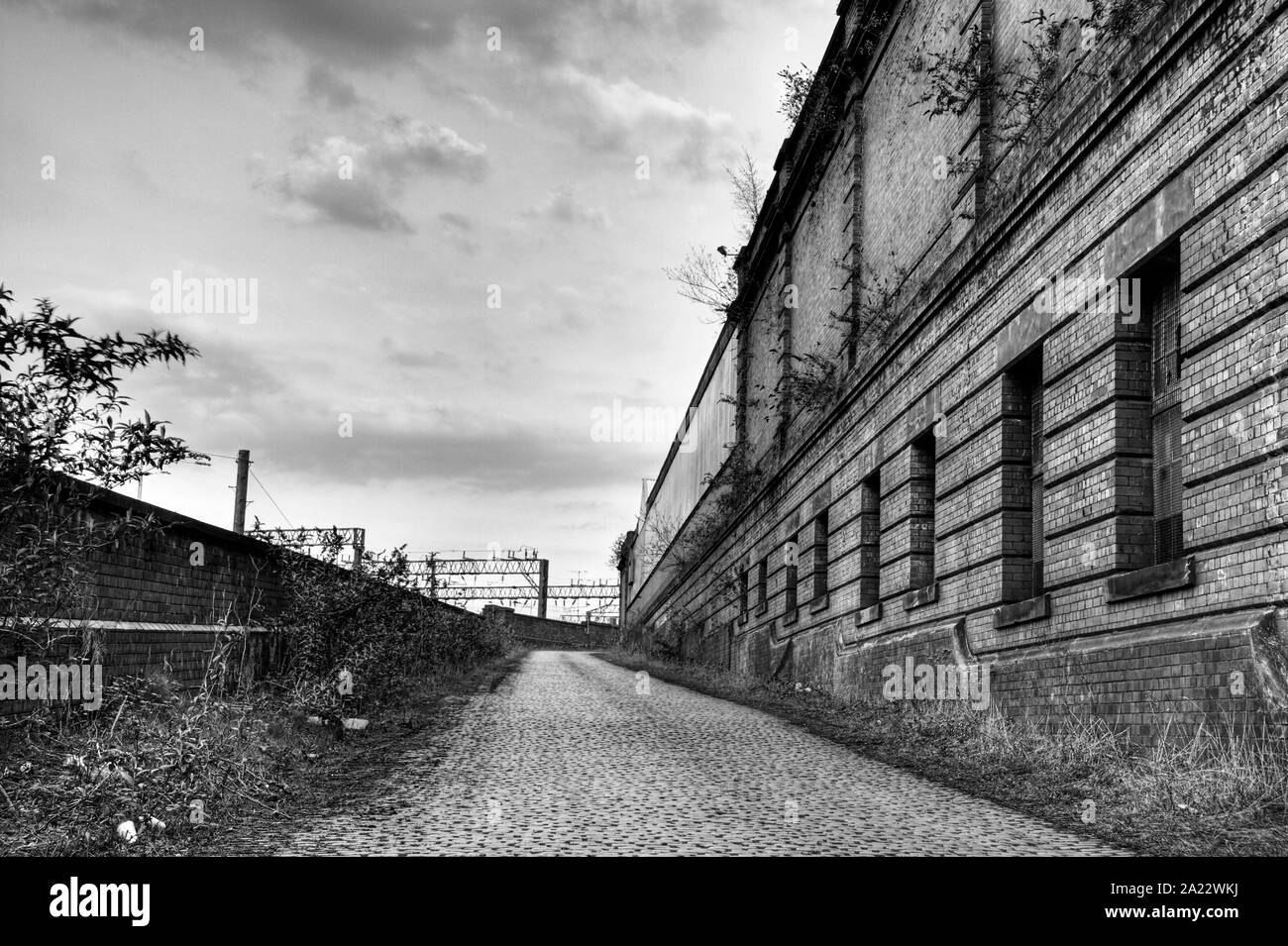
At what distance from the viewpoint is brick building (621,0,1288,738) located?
6.81 meters

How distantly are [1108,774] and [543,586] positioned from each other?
68929 millimetres

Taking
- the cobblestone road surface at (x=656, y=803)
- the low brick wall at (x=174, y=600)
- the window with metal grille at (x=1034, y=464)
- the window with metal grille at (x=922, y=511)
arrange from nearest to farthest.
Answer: the cobblestone road surface at (x=656, y=803) < the low brick wall at (x=174, y=600) < the window with metal grille at (x=1034, y=464) < the window with metal grille at (x=922, y=511)

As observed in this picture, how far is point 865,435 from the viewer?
607 inches

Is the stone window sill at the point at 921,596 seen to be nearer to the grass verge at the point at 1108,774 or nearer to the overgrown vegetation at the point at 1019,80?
the grass verge at the point at 1108,774

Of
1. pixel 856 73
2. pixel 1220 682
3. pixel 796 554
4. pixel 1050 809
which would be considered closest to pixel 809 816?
pixel 1050 809

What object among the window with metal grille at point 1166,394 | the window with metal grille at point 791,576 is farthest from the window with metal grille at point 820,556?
the window with metal grille at point 1166,394

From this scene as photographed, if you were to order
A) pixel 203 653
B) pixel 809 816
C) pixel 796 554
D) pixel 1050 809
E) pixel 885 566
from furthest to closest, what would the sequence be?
pixel 796 554 < pixel 885 566 < pixel 203 653 < pixel 1050 809 < pixel 809 816

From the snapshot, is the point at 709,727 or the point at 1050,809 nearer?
the point at 1050,809

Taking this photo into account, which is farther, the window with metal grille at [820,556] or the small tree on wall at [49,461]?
the window with metal grille at [820,556]

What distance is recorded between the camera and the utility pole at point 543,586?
7494cm

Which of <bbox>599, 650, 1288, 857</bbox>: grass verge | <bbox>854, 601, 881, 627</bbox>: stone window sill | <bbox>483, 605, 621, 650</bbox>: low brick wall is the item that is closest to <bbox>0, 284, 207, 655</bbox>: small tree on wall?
<bbox>599, 650, 1288, 857</bbox>: grass verge

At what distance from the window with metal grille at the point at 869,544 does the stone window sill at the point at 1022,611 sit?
4525 millimetres

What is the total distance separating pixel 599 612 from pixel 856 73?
6576 cm
